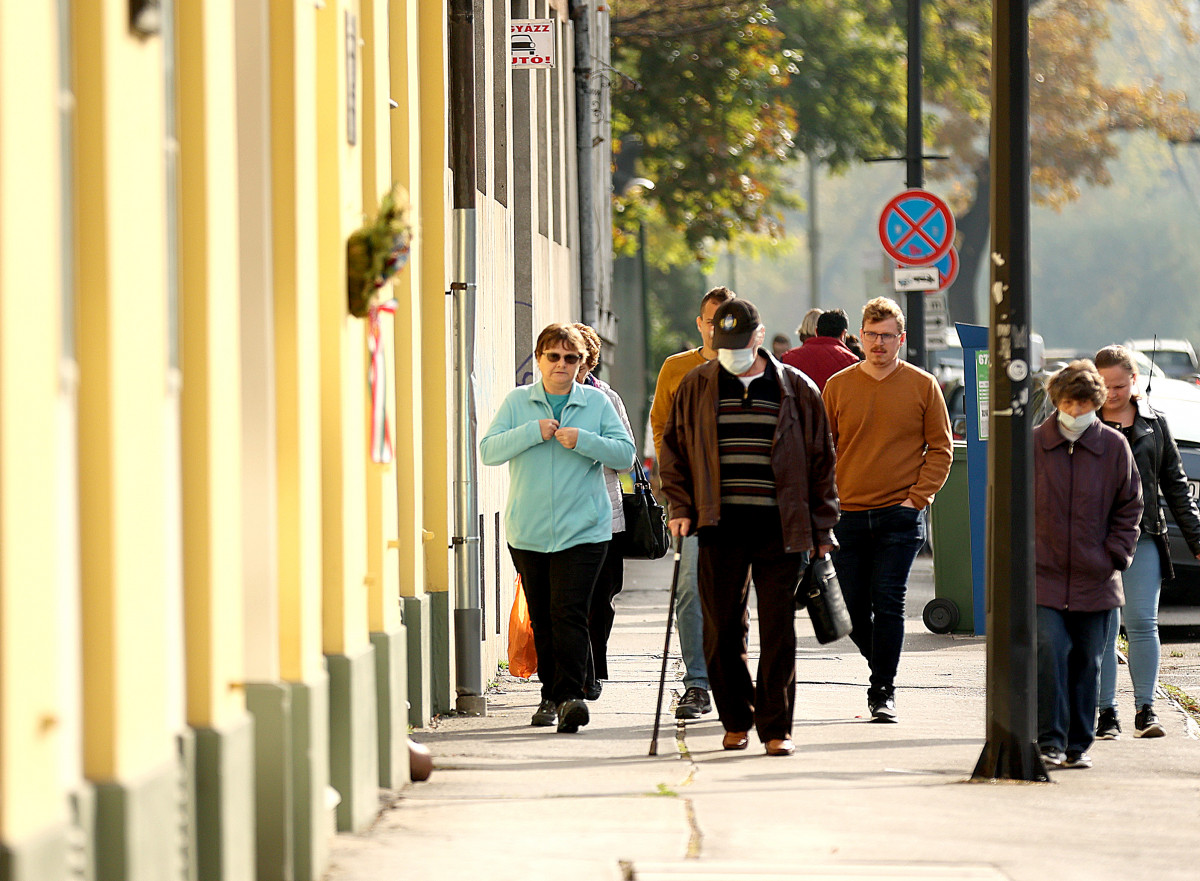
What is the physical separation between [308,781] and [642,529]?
426 cm

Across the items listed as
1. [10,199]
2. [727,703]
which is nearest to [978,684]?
[727,703]

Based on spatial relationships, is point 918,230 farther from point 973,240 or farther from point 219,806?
point 973,240

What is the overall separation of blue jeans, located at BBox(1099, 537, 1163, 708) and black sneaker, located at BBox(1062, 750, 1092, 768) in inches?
30.8

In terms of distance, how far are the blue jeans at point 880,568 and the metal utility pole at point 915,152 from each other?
11.9 meters

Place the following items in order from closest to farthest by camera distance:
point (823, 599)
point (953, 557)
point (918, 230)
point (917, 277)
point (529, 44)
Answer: point (823, 599) → point (529, 44) → point (953, 557) → point (918, 230) → point (917, 277)

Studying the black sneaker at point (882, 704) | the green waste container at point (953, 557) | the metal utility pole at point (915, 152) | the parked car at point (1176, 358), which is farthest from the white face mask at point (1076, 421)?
the parked car at point (1176, 358)

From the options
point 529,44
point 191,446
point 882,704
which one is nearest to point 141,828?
point 191,446

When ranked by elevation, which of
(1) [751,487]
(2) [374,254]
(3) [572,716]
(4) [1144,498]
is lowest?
(3) [572,716]

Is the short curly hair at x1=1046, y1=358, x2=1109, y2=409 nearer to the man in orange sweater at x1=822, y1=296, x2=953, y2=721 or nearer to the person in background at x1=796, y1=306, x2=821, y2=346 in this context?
the man in orange sweater at x1=822, y1=296, x2=953, y2=721

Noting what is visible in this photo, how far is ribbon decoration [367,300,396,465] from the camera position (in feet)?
23.5

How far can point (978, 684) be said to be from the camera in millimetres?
10852

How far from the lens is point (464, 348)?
1016 centimetres

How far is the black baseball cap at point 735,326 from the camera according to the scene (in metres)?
8.28

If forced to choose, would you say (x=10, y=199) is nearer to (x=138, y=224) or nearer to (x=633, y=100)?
(x=138, y=224)
